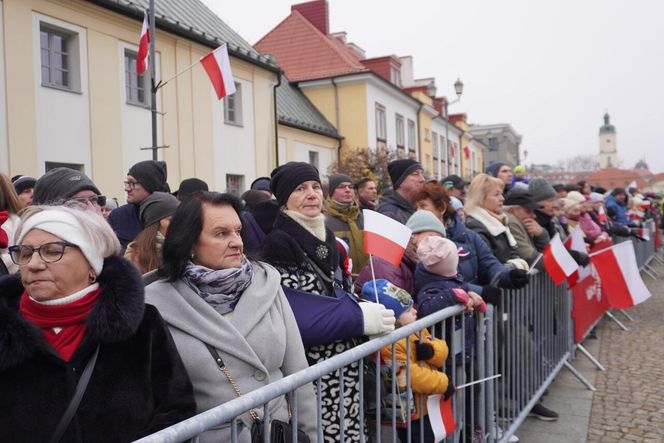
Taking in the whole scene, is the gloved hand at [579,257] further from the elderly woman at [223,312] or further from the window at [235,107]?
the window at [235,107]

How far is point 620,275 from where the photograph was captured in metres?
6.38

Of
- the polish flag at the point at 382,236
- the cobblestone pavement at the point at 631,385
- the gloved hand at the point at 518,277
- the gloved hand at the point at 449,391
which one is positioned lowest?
the cobblestone pavement at the point at 631,385

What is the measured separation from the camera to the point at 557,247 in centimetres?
480

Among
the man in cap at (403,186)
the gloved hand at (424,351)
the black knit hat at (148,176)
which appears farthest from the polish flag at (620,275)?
the black knit hat at (148,176)

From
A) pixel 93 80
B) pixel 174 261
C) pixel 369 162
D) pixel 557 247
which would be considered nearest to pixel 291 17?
pixel 369 162

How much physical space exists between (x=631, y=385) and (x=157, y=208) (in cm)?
486

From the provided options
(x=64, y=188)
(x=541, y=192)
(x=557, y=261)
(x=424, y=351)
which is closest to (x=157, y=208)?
(x=64, y=188)

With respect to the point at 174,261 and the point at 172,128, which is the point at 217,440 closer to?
the point at 174,261

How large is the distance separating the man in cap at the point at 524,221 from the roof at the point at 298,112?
16203 millimetres

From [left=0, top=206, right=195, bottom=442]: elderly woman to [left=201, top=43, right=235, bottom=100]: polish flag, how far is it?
1028 cm

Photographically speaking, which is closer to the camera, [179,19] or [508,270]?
[508,270]

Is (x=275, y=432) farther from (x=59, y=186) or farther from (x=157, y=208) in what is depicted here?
(x=59, y=186)

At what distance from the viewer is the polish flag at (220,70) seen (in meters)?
11.9

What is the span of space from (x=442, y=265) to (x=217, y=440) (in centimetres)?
183
